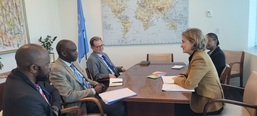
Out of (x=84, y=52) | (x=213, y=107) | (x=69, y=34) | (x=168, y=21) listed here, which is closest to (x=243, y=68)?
(x=168, y=21)

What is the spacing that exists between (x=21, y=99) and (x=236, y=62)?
11.5 feet

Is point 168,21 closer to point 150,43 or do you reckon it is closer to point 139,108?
point 150,43

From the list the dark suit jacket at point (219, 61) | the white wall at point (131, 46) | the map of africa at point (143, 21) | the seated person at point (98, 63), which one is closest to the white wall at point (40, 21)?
the white wall at point (131, 46)

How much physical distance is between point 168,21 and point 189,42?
2218 millimetres

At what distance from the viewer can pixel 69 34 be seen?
454 cm

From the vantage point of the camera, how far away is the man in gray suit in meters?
1.97

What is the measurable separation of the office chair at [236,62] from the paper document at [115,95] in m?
2.49

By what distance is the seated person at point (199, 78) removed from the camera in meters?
1.79

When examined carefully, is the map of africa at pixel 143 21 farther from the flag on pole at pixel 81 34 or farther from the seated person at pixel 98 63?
the seated person at pixel 98 63

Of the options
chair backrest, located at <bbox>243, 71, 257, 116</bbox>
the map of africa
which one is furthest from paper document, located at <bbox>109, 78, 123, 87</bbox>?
the map of africa

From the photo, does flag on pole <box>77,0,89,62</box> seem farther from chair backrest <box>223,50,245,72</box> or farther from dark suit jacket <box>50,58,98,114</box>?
chair backrest <box>223,50,245,72</box>

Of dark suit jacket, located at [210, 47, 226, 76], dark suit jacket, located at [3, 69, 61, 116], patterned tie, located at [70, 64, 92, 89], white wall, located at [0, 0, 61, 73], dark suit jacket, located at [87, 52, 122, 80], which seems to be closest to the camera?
dark suit jacket, located at [3, 69, 61, 116]

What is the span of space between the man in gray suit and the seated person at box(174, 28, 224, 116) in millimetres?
780

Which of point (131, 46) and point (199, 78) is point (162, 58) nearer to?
point (131, 46)
